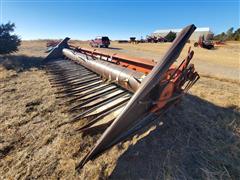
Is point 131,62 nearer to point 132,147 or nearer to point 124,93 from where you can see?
point 124,93

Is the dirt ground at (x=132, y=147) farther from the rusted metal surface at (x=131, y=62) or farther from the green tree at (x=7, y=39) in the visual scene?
the green tree at (x=7, y=39)

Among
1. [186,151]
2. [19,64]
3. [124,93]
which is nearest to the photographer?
[186,151]

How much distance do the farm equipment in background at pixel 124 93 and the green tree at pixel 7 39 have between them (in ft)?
31.0

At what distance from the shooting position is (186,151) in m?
2.49

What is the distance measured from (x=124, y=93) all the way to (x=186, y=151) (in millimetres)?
1417

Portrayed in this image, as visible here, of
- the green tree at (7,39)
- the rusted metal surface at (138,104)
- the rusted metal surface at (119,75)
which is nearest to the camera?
the rusted metal surface at (138,104)

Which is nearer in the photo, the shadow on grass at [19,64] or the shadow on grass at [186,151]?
the shadow on grass at [186,151]

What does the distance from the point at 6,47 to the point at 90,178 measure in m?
12.8

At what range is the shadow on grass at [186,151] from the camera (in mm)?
2123

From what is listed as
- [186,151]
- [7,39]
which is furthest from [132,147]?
[7,39]

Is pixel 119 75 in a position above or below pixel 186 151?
above

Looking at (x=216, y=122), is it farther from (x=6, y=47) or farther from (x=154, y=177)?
(x=6, y=47)

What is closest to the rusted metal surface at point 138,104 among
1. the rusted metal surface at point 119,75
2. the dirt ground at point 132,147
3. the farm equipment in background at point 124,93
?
the farm equipment in background at point 124,93

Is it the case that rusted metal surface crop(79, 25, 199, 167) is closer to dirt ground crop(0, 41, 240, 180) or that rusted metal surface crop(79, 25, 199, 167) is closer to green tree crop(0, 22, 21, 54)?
dirt ground crop(0, 41, 240, 180)
